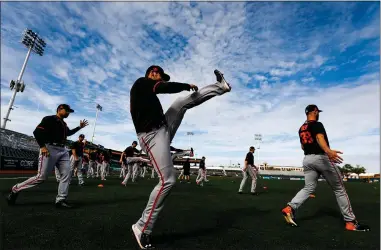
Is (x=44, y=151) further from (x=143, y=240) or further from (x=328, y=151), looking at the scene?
(x=328, y=151)

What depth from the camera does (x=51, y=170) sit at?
5059 mm

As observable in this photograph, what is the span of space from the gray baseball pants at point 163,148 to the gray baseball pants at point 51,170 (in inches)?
124

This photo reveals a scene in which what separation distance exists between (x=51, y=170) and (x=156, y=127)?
140 inches

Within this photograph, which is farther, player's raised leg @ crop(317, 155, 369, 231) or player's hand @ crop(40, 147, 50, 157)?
player's hand @ crop(40, 147, 50, 157)

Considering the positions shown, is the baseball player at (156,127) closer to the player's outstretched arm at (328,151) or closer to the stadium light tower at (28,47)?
the player's outstretched arm at (328,151)

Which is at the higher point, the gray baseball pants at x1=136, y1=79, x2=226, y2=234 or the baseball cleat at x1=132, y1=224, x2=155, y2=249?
the gray baseball pants at x1=136, y1=79, x2=226, y2=234

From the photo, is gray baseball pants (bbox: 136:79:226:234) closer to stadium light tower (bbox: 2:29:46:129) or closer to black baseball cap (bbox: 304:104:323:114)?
black baseball cap (bbox: 304:104:323:114)

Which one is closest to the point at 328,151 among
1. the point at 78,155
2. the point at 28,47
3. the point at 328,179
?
the point at 328,179

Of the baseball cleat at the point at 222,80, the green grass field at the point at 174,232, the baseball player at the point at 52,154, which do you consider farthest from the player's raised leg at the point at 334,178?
the baseball player at the point at 52,154

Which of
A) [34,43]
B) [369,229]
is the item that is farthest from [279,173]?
[369,229]

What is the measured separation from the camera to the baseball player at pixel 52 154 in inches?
191

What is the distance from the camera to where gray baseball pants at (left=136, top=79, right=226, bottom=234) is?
2.72 m

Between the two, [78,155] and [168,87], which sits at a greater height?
[168,87]

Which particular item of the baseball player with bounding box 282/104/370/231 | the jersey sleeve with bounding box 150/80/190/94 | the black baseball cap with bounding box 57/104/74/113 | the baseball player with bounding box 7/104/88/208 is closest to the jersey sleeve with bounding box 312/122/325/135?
the baseball player with bounding box 282/104/370/231
